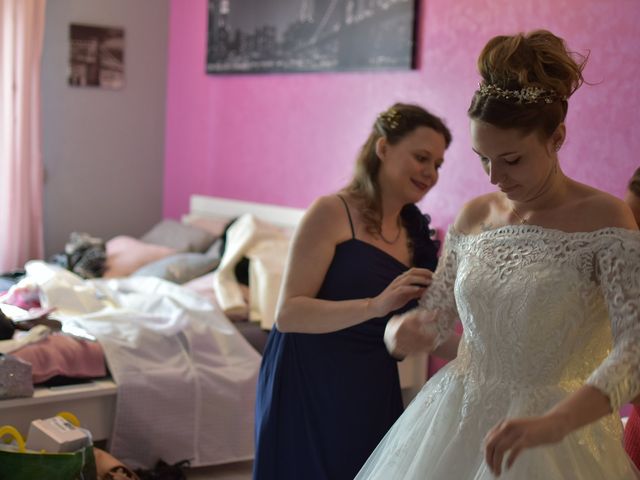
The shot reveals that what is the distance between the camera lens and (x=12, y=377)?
3.05 m

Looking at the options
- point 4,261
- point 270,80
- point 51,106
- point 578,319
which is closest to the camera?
point 578,319

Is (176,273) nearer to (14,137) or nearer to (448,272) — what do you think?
(14,137)

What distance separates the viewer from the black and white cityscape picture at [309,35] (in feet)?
12.7

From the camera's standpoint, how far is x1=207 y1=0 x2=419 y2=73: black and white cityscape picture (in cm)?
386

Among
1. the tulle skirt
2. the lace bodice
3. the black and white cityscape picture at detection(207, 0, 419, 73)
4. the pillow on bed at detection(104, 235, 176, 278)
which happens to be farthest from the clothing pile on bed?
the lace bodice

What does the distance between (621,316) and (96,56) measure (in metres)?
4.81

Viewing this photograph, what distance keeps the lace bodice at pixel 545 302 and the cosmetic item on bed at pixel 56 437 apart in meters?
1.60

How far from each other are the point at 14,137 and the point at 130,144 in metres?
0.82

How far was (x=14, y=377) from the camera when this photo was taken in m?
3.05

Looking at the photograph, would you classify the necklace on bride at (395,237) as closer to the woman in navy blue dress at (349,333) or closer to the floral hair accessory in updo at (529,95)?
the woman in navy blue dress at (349,333)

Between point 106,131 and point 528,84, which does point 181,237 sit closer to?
point 106,131

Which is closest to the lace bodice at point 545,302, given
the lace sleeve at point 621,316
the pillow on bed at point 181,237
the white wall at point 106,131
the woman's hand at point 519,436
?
the lace sleeve at point 621,316

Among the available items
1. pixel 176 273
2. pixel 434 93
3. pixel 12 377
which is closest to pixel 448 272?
pixel 12 377

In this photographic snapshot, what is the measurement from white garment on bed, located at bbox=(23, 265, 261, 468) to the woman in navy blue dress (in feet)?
3.97
